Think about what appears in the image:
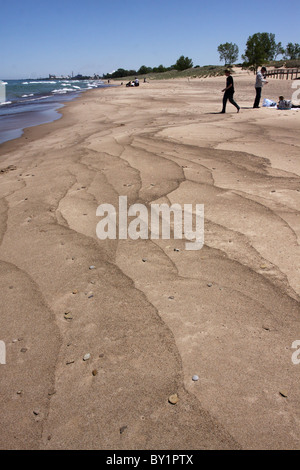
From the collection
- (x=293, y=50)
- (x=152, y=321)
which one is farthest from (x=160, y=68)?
(x=152, y=321)

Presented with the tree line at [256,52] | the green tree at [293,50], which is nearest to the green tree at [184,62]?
the tree line at [256,52]

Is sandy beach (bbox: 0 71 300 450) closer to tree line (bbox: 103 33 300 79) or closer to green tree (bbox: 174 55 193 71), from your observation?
tree line (bbox: 103 33 300 79)

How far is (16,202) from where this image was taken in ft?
13.4

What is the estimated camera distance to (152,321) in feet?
6.91

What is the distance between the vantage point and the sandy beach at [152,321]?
1553 mm

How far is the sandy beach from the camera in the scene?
1553 mm

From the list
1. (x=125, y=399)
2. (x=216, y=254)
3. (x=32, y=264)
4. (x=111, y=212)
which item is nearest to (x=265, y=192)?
(x=216, y=254)

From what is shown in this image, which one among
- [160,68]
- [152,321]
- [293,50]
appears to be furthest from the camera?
[160,68]

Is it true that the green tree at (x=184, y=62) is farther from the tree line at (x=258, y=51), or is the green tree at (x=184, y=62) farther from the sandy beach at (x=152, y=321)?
the sandy beach at (x=152, y=321)

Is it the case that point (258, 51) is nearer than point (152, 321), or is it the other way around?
point (152, 321)

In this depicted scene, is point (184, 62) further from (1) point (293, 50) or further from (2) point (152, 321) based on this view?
(2) point (152, 321)

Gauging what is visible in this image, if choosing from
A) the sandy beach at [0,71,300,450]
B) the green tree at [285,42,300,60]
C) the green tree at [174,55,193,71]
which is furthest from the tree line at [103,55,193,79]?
the sandy beach at [0,71,300,450]
